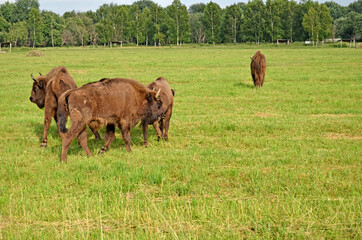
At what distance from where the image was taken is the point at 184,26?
116250 mm

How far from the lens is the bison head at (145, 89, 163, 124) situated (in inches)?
356

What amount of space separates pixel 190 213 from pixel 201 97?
39.6ft

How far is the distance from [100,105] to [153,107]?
1.52m

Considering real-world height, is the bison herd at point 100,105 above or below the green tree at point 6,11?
below

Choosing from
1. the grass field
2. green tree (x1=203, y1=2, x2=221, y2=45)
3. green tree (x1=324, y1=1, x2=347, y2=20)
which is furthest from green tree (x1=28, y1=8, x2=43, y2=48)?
the grass field

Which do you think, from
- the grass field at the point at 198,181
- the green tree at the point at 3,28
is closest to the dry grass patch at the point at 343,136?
the grass field at the point at 198,181

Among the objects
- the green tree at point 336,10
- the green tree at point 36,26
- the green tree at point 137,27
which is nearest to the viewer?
the green tree at point 36,26

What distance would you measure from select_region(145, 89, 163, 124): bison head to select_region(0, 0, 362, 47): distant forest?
92717 mm

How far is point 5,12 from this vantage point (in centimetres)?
15075

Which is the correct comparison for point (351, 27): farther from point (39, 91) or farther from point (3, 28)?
point (39, 91)

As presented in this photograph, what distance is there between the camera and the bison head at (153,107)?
9031 millimetres

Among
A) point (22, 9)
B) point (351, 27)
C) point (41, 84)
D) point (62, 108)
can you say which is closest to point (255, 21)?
point (351, 27)

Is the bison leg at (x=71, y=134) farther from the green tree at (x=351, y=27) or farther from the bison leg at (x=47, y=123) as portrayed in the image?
the green tree at (x=351, y=27)

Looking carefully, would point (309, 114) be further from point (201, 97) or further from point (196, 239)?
point (196, 239)
